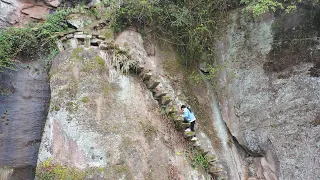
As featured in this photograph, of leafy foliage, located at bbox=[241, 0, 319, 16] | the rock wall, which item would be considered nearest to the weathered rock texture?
leafy foliage, located at bbox=[241, 0, 319, 16]

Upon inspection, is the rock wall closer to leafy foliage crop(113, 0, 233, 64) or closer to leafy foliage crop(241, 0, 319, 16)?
leafy foliage crop(113, 0, 233, 64)

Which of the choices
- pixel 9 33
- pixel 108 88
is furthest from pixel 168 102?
pixel 9 33

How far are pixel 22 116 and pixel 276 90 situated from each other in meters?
7.66

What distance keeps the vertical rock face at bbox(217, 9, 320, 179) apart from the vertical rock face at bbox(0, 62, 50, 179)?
19.4ft

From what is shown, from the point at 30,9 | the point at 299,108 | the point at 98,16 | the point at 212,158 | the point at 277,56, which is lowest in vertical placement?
the point at 212,158

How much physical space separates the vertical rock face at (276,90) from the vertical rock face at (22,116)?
19.4 ft

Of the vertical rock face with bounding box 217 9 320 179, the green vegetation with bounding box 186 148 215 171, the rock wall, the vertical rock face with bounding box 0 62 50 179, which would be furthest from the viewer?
the rock wall

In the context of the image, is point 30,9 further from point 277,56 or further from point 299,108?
point 299,108

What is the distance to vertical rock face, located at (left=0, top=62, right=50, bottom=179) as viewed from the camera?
810 centimetres

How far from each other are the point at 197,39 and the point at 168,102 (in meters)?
2.80

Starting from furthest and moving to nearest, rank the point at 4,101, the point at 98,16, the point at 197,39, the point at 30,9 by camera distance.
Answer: the point at 30,9, the point at 98,16, the point at 197,39, the point at 4,101

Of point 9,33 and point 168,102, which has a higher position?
point 9,33

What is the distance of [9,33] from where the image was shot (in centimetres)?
976

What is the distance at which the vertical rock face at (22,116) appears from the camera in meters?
8.10
